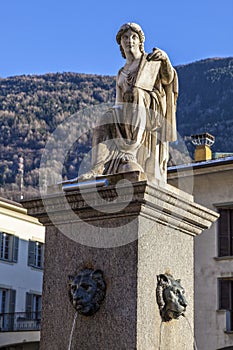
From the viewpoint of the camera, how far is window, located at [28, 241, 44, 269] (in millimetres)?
38875

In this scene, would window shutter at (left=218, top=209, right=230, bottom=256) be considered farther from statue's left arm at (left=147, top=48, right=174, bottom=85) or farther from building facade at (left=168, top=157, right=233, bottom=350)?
statue's left arm at (left=147, top=48, right=174, bottom=85)

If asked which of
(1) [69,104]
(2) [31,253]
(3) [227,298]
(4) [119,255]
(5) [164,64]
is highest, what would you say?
(1) [69,104]

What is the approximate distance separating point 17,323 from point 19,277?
8.88 ft

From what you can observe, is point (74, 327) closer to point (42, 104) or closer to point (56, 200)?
point (56, 200)

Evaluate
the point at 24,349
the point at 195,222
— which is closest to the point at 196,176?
the point at 24,349

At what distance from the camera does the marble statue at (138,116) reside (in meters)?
7.71

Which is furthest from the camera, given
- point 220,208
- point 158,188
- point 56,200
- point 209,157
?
point 209,157

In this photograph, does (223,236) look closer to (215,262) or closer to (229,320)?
(215,262)

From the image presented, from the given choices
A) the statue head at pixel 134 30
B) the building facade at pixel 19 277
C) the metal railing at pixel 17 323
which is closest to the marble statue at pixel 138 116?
the statue head at pixel 134 30

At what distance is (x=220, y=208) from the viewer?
27562mm

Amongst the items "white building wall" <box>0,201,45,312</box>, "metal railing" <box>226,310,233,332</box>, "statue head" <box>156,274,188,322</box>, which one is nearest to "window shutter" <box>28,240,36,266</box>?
"white building wall" <box>0,201,45,312</box>

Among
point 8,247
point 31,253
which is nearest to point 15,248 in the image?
point 8,247

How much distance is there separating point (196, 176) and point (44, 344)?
21.1m

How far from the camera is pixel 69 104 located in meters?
110
